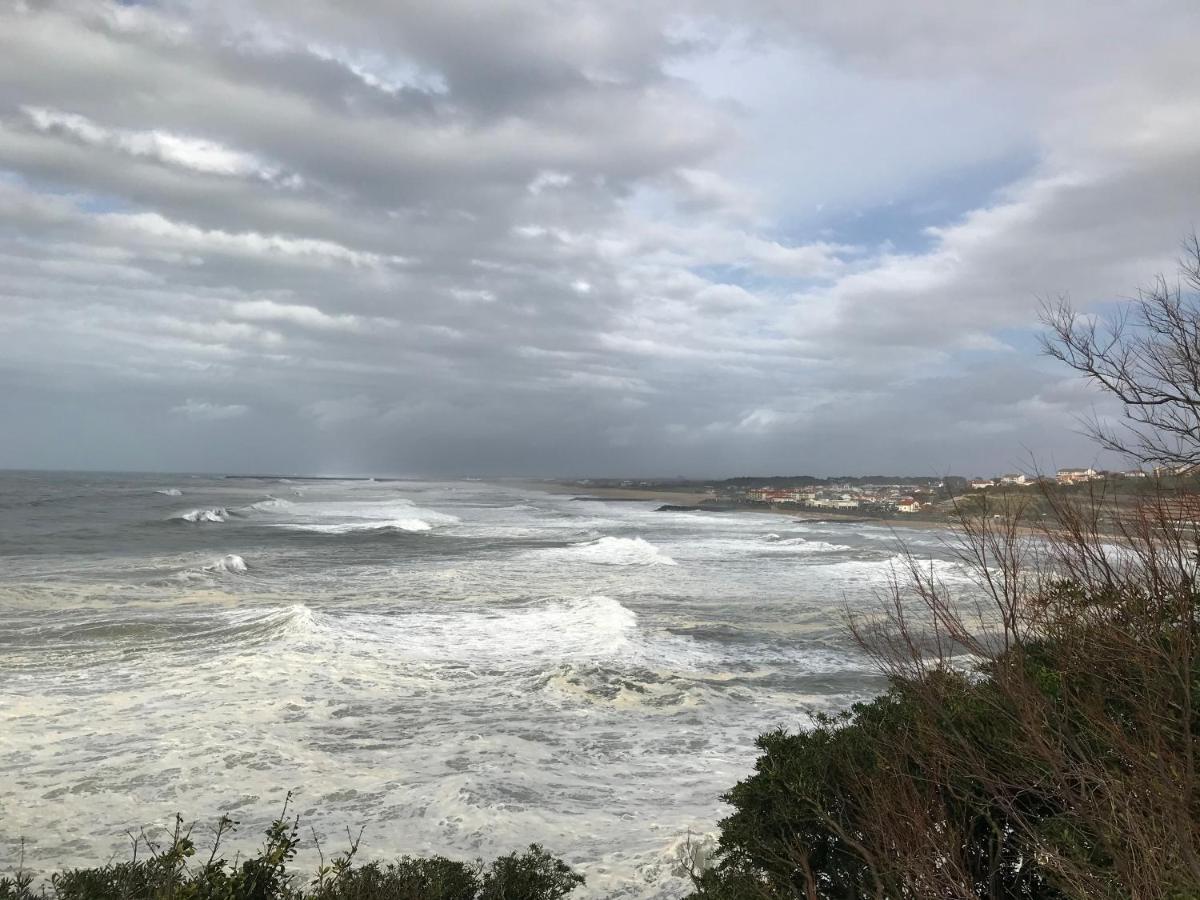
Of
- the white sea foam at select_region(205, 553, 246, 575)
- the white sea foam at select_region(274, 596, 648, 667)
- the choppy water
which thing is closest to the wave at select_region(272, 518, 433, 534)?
the white sea foam at select_region(205, 553, 246, 575)

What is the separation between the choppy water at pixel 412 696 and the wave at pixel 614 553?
3255 mm

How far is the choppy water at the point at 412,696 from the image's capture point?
8812 millimetres

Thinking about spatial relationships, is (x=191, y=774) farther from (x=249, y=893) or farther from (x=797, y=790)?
(x=797, y=790)

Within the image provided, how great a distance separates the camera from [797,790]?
Result: 6.11 m

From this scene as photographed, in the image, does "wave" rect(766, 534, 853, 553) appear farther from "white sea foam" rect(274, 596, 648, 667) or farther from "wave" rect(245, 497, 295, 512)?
"wave" rect(245, 497, 295, 512)

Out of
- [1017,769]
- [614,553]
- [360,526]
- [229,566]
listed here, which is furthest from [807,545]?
[1017,769]

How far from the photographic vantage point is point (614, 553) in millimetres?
35281

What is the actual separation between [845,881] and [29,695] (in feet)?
43.3

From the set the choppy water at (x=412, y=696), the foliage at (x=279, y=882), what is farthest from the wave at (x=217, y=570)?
the foliage at (x=279, y=882)

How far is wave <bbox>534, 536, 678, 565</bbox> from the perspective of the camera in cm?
3288

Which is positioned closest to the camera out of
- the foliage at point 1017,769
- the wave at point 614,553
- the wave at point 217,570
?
the foliage at point 1017,769

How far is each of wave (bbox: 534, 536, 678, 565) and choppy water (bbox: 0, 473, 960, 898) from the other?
10.7ft

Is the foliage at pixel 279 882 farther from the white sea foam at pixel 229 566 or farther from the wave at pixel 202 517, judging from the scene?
the wave at pixel 202 517

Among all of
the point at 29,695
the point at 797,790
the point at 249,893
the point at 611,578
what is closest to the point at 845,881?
the point at 797,790
